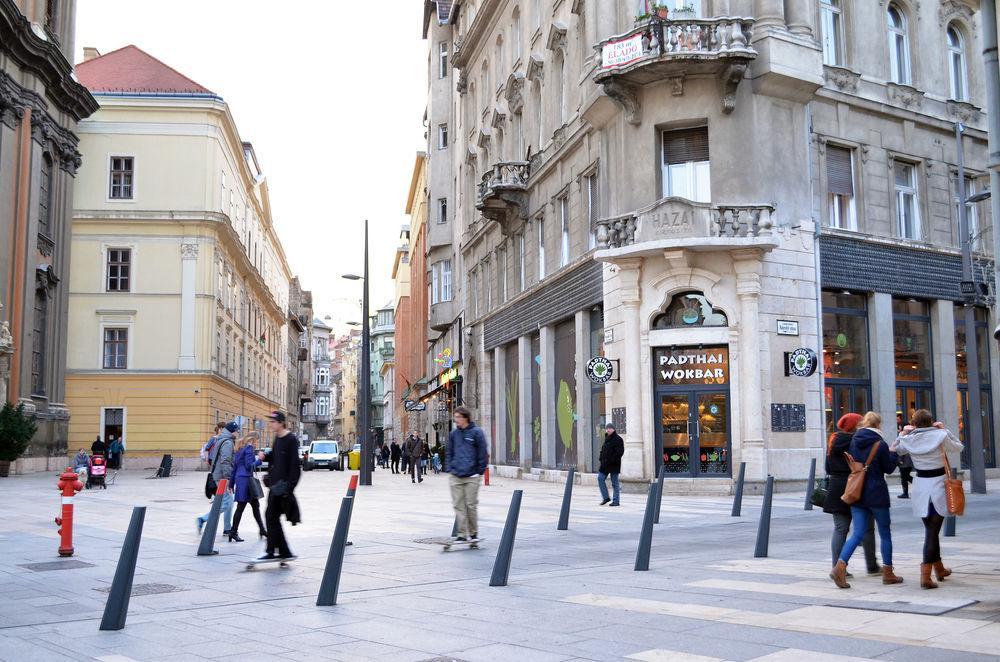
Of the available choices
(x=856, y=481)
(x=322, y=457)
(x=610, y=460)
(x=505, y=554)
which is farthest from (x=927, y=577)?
(x=322, y=457)

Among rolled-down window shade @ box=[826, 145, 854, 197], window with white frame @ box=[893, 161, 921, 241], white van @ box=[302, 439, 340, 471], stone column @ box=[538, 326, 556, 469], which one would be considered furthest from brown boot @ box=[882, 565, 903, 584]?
white van @ box=[302, 439, 340, 471]

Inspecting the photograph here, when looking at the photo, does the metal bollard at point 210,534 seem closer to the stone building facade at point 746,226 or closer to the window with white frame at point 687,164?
the stone building facade at point 746,226

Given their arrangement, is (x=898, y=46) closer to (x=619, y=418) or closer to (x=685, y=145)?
(x=685, y=145)

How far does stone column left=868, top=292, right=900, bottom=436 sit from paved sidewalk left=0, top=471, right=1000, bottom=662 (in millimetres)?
10858

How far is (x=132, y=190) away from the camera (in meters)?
51.5

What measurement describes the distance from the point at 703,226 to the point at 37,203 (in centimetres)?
2859

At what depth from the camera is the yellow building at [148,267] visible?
49656 millimetres

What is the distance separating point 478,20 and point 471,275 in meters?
10.8

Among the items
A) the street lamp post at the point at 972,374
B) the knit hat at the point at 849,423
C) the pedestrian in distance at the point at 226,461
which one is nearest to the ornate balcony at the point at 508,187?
the street lamp post at the point at 972,374

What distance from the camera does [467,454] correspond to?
13062 millimetres

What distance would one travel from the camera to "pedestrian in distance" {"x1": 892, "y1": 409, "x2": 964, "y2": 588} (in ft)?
30.6

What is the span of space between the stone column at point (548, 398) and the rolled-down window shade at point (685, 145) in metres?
8.64

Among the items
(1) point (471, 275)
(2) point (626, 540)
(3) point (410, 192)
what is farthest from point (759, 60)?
(3) point (410, 192)

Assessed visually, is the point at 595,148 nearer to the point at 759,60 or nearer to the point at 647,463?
the point at 759,60
